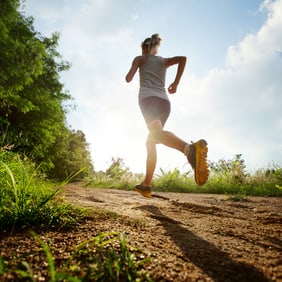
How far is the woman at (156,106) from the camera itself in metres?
2.66

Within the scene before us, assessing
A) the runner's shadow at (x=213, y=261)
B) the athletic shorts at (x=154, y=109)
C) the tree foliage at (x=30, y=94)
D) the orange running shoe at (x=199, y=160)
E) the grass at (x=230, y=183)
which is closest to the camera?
the runner's shadow at (x=213, y=261)

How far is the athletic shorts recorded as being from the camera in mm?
3129

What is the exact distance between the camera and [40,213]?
4.52 feet

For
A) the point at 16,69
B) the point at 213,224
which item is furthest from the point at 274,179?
the point at 16,69

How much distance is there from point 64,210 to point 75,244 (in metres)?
0.38

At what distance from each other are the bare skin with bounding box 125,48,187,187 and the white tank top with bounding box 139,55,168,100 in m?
0.09

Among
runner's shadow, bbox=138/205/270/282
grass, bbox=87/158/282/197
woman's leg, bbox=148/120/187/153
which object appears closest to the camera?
runner's shadow, bbox=138/205/270/282

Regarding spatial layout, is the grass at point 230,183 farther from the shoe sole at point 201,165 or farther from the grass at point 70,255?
the grass at point 70,255

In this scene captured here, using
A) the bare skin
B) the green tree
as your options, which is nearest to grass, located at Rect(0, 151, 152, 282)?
the bare skin

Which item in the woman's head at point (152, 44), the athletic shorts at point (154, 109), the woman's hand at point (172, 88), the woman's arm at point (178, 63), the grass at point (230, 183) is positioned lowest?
the grass at point (230, 183)

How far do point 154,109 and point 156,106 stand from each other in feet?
0.19

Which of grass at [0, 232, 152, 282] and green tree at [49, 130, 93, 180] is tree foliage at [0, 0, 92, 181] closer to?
green tree at [49, 130, 93, 180]

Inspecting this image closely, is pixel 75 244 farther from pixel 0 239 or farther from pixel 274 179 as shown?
pixel 274 179

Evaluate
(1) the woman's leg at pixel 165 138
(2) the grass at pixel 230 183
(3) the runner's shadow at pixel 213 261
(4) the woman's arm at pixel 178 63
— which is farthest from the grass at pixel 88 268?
(2) the grass at pixel 230 183
